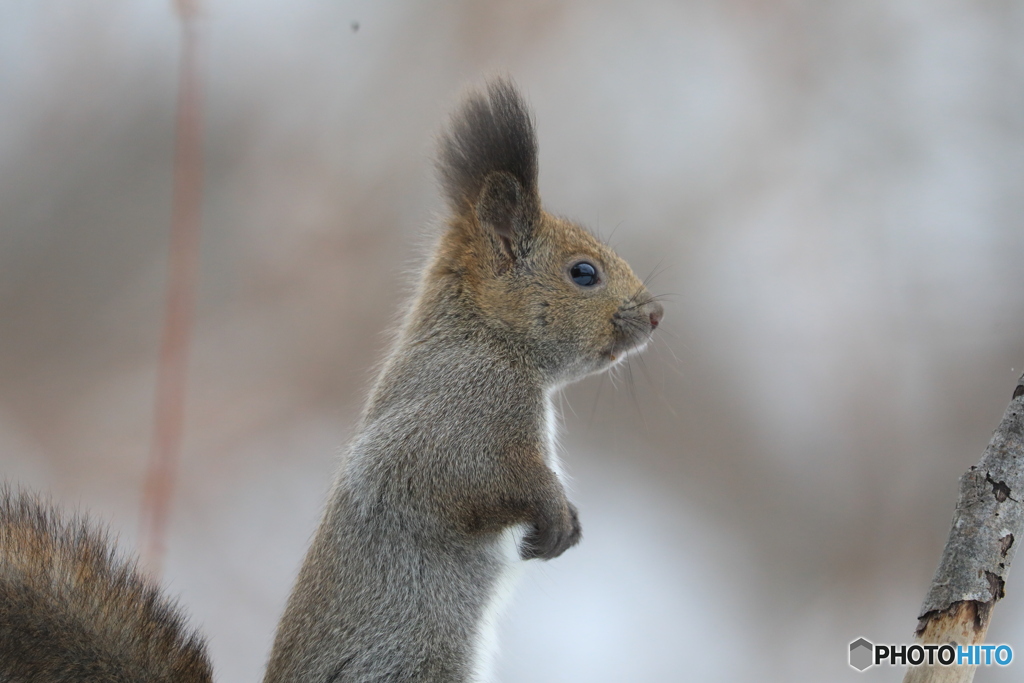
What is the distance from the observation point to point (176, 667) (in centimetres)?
153

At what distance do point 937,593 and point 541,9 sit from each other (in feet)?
8.07

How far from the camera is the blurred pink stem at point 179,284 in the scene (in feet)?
9.32

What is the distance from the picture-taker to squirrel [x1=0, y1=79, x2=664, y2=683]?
150cm

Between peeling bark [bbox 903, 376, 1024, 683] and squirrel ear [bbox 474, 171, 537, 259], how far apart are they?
2.97 feet

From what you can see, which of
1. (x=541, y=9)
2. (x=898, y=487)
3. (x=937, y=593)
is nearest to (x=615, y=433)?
(x=898, y=487)

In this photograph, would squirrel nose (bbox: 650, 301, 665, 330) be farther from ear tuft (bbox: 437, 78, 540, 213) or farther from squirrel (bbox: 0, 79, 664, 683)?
ear tuft (bbox: 437, 78, 540, 213)

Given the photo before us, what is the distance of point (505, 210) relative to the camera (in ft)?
6.00

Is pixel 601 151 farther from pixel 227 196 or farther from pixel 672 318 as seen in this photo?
pixel 227 196

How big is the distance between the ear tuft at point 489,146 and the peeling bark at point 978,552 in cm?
94

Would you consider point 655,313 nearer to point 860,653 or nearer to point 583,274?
point 583,274

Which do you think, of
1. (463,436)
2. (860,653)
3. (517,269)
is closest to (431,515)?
(463,436)

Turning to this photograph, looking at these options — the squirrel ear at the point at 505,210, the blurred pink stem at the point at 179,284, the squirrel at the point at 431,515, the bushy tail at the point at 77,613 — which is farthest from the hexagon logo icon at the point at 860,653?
the blurred pink stem at the point at 179,284

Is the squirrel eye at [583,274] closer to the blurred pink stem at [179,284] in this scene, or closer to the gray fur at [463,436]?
the gray fur at [463,436]

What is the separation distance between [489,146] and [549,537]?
2.50 ft
